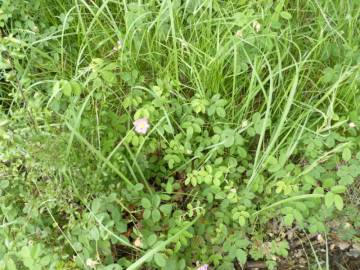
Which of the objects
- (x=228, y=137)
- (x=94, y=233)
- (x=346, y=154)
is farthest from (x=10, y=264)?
(x=346, y=154)

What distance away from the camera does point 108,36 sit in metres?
1.87

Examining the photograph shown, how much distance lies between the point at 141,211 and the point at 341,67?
960 millimetres

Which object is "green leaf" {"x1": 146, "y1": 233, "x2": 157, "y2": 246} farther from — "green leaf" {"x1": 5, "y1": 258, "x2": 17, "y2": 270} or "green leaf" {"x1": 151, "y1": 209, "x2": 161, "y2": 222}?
"green leaf" {"x1": 5, "y1": 258, "x2": 17, "y2": 270}

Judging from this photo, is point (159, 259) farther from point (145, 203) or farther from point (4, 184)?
point (4, 184)

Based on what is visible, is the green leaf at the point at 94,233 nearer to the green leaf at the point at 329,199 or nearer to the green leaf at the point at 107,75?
the green leaf at the point at 107,75

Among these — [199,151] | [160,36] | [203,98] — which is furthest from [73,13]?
[199,151]

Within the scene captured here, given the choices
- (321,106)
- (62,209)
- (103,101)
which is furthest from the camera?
(321,106)

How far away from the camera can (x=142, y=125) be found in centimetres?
161

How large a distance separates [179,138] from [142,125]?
15cm

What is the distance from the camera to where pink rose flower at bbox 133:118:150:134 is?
1.60 meters

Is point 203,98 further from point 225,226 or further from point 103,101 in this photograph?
point 225,226

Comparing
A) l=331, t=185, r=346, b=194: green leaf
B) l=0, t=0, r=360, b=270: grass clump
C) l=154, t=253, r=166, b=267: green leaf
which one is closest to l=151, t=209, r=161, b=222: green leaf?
l=0, t=0, r=360, b=270: grass clump

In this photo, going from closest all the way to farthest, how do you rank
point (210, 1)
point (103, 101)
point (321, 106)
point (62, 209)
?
point (62, 209) → point (103, 101) → point (210, 1) → point (321, 106)

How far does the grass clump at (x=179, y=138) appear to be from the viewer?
1.46m
